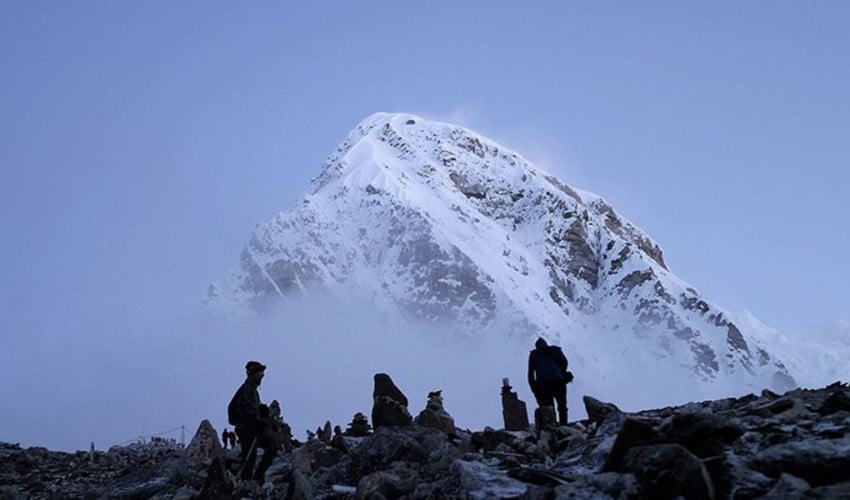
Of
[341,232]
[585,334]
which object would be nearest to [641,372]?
[585,334]

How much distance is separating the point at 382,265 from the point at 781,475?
188168mm

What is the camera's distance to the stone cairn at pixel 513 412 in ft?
51.7

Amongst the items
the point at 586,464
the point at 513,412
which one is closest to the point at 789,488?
the point at 586,464

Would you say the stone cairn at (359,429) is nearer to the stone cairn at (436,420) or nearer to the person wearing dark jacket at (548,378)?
the stone cairn at (436,420)

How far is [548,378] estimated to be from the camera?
42.2ft

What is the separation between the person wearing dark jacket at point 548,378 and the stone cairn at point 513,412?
278 centimetres

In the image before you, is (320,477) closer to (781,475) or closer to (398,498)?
(398,498)

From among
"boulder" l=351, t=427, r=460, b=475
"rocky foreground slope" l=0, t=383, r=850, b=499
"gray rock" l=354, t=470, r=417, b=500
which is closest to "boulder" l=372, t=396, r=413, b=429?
"rocky foreground slope" l=0, t=383, r=850, b=499

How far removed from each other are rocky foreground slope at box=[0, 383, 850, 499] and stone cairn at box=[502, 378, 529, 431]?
11.1 ft

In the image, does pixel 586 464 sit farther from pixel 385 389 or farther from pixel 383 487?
pixel 385 389

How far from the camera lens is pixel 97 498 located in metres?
9.97

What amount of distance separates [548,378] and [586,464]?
19.4ft

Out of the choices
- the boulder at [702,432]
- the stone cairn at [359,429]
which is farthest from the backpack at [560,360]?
the boulder at [702,432]

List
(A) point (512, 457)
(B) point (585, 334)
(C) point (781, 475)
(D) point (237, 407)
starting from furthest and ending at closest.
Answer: (B) point (585, 334), (D) point (237, 407), (A) point (512, 457), (C) point (781, 475)
